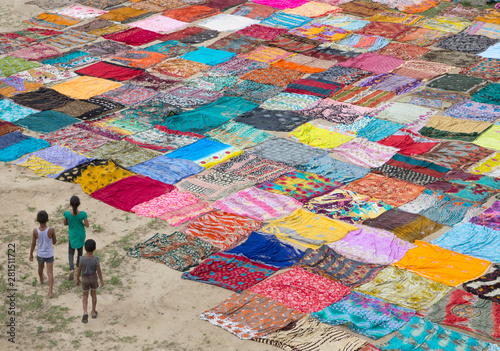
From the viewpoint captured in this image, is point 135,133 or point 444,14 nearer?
point 135,133

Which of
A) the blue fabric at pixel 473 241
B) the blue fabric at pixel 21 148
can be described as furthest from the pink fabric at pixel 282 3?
the blue fabric at pixel 473 241

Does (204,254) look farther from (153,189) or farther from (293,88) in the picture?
(293,88)

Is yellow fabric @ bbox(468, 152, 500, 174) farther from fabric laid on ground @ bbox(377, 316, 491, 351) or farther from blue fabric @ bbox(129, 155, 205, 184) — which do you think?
blue fabric @ bbox(129, 155, 205, 184)

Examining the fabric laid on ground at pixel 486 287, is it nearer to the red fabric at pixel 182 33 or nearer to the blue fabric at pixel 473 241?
the blue fabric at pixel 473 241

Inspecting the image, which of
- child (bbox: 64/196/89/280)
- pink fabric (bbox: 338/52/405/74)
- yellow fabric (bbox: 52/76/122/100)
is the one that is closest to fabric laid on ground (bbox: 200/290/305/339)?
child (bbox: 64/196/89/280)

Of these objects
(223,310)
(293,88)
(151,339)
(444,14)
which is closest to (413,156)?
(293,88)

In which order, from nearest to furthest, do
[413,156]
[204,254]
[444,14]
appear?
[204,254] → [413,156] → [444,14]
